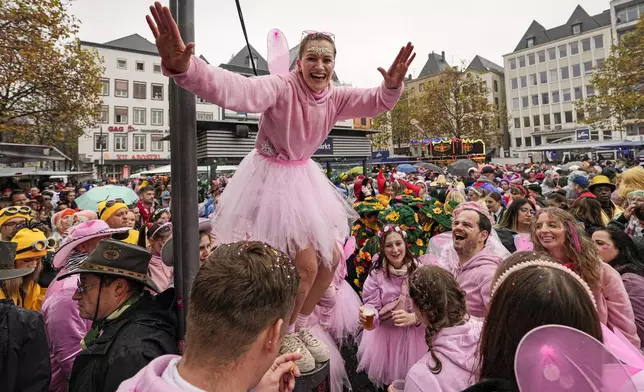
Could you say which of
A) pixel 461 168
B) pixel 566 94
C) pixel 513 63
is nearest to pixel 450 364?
pixel 461 168

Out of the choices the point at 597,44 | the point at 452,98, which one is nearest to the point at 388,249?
the point at 452,98

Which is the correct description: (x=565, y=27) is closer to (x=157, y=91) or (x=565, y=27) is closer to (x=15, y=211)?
(x=157, y=91)

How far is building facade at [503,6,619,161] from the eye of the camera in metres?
47.6

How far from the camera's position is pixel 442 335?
89.4 inches

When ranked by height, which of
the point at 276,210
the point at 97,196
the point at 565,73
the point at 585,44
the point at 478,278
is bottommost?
the point at 478,278

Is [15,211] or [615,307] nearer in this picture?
[615,307]

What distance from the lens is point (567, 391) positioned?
2.81 ft

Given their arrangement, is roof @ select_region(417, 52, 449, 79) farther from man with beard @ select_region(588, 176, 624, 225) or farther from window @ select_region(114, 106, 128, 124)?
man with beard @ select_region(588, 176, 624, 225)

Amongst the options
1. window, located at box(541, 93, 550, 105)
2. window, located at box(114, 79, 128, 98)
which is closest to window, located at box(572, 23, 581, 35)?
window, located at box(541, 93, 550, 105)

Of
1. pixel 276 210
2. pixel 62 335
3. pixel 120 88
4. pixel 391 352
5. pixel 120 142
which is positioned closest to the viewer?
pixel 276 210

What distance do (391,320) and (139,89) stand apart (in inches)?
1920

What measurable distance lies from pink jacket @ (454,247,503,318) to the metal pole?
230 centimetres

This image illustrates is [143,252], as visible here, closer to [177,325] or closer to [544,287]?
[177,325]

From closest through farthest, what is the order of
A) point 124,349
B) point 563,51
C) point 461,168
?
point 124,349 → point 461,168 → point 563,51
